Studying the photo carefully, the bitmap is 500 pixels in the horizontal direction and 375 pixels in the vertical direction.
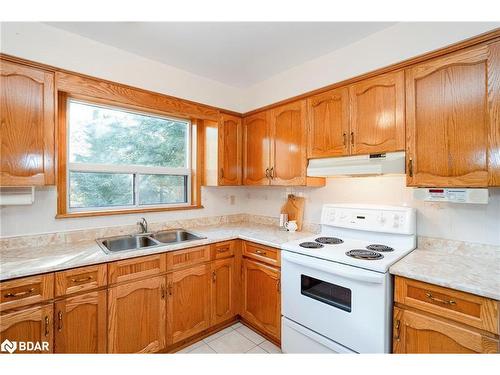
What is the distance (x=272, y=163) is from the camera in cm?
250

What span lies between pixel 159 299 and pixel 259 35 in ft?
7.16

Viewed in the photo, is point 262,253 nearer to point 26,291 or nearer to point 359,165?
point 359,165

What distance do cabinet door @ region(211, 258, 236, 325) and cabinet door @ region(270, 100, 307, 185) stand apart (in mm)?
943

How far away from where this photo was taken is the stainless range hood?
65.4 inches

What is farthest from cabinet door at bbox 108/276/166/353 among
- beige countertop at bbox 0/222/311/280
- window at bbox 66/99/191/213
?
window at bbox 66/99/191/213

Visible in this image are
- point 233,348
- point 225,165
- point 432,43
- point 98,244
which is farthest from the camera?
point 225,165

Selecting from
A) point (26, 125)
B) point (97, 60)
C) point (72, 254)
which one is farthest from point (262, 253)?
point (97, 60)

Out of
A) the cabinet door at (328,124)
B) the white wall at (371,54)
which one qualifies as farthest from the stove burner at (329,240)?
the white wall at (371,54)

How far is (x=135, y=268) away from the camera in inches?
68.5

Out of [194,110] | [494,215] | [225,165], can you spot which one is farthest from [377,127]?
[194,110]

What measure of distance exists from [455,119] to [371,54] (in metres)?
0.84

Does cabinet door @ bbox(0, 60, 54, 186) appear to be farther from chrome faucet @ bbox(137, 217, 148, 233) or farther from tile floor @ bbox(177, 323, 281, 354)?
tile floor @ bbox(177, 323, 281, 354)

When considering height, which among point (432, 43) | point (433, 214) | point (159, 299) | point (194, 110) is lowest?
point (159, 299)

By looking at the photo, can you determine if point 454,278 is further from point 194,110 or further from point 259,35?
point 194,110
